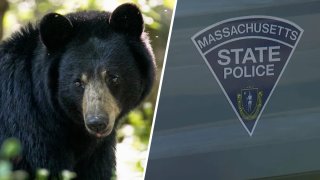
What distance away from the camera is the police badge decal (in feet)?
11.2

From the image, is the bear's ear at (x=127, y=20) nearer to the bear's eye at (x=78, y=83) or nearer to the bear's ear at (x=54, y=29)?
the bear's ear at (x=54, y=29)

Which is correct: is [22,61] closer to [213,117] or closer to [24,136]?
[24,136]

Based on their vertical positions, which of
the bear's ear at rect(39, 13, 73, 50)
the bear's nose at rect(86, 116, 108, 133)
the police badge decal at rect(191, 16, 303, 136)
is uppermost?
the bear's ear at rect(39, 13, 73, 50)

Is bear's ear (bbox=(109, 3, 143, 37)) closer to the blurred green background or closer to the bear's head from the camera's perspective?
the bear's head

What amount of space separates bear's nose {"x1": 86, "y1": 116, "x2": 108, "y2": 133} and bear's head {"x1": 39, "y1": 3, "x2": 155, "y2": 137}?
1 cm

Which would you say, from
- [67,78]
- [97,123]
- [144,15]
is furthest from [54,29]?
[144,15]

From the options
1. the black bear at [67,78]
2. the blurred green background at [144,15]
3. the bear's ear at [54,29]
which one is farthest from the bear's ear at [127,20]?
the blurred green background at [144,15]

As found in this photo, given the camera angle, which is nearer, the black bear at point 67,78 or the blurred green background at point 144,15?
the black bear at point 67,78

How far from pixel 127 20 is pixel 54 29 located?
0.48 metres

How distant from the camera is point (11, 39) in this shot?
4.38 meters

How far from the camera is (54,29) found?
4059 mm

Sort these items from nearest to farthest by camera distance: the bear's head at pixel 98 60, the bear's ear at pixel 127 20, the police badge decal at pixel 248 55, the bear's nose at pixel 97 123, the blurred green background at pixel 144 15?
the police badge decal at pixel 248 55
the bear's nose at pixel 97 123
the bear's head at pixel 98 60
the bear's ear at pixel 127 20
the blurred green background at pixel 144 15

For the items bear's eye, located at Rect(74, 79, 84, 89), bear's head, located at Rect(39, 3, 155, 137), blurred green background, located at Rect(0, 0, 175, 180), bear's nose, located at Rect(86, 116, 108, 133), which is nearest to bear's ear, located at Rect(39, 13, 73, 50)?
bear's head, located at Rect(39, 3, 155, 137)

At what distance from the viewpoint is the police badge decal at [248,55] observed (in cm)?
343
